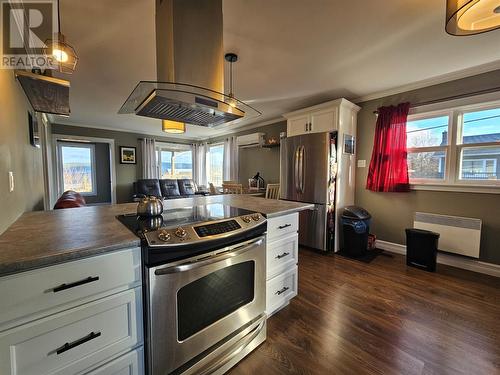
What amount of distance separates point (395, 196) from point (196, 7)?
11.1 feet

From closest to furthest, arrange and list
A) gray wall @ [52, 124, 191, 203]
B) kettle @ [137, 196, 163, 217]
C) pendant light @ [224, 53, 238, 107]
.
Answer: kettle @ [137, 196, 163, 217] < pendant light @ [224, 53, 238, 107] < gray wall @ [52, 124, 191, 203]

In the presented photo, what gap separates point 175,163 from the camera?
7352mm

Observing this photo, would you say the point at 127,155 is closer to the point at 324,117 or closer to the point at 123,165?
the point at 123,165

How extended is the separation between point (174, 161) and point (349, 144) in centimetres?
566

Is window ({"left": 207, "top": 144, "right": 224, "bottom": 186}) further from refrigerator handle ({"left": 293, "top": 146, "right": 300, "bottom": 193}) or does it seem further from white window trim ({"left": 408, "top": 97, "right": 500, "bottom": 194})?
white window trim ({"left": 408, "top": 97, "right": 500, "bottom": 194})

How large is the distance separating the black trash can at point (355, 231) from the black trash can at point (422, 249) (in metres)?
0.51

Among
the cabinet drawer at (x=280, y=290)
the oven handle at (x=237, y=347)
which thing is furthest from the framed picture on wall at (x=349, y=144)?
the oven handle at (x=237, y=347)

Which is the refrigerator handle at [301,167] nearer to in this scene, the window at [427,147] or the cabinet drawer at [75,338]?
the window at [427,147]

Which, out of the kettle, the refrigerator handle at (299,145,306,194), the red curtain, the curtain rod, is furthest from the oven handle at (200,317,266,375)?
the curtain rod

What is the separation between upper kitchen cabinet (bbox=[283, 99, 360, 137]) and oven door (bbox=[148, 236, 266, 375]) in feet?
8.27

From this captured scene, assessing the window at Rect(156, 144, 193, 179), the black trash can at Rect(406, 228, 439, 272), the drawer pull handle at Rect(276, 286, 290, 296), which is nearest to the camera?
the drawer pull handle at Rect(276, 286, 290, 296)

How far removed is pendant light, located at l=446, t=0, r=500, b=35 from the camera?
1146mm

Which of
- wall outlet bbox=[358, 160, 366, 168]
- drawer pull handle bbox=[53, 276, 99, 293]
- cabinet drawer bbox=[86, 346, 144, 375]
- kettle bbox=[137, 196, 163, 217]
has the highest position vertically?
wall outlet bbox=[358, 160, 366, 168]

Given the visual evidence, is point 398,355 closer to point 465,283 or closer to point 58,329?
point 465,283
